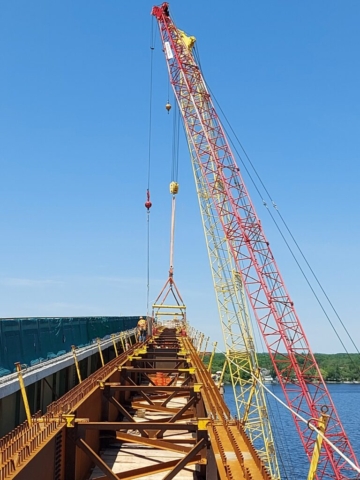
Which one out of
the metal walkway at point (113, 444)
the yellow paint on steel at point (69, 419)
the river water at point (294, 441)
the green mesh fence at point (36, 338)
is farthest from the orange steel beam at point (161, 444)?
the river water at point (294, 441)

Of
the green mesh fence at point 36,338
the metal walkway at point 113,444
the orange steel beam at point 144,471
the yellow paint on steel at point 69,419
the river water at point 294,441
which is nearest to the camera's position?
the metal walkway at point 113,444

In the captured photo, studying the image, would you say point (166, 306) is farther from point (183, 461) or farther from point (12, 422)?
point (183, 461)

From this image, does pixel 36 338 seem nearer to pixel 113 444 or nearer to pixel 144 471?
pixel 113 444

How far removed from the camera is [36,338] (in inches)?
529

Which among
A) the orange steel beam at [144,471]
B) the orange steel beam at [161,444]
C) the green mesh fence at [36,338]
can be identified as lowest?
the orange steel beam at [144,471]

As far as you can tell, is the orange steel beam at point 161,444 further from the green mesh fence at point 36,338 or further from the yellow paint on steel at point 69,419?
the green mesh fence at point 36,338

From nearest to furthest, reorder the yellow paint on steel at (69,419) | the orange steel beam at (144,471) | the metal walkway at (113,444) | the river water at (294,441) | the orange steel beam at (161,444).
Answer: the metal walkway at (113,444), the yellow paint on steel at (69,419), the orange steel beam at (144,471), the orange steel beam at (161,444), the river water at (294,441)

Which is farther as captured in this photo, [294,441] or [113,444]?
[294,441]

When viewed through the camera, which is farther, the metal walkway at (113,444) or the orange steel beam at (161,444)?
the orange steel beam at (161,444)

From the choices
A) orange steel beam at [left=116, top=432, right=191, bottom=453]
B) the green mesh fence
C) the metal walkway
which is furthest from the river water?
orange steel beam at [left=116, top=432, right=191, bottom=453]

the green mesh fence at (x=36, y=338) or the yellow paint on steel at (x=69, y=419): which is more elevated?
the green mesh fence at (x=36, y=338)

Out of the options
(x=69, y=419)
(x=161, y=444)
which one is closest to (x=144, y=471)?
(x=161, y=444)

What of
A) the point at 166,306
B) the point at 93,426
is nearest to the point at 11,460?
the point at 93,426

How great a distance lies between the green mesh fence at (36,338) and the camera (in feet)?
36.5
